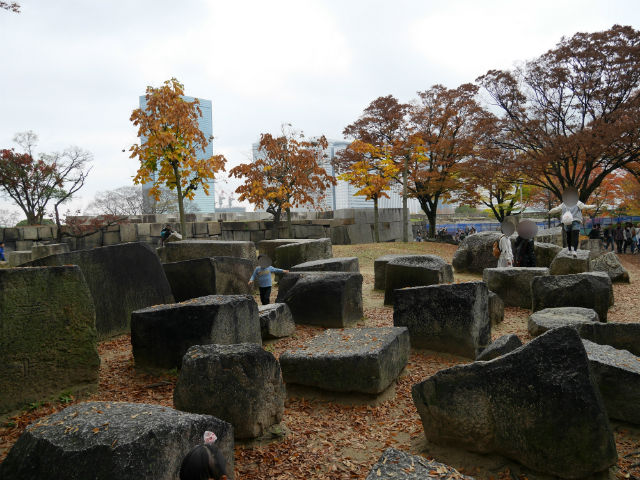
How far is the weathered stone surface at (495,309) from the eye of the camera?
7.41 m

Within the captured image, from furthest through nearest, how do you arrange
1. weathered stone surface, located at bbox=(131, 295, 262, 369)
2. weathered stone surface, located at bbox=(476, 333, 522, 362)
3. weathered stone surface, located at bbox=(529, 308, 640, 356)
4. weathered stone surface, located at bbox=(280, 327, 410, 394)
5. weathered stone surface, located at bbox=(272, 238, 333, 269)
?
weathered stone surface, located at bbox=(272, 238, 333, 269), weathered stone surface, located at bbox=(529, 308, 640, 356), weathered stone surface, located at bbox=(131, 295, 262, 369), weathered stone surface, located at bbox=(476, 333, 522, 362), weathered stone surface, located at bbox=(280, 327, 410, 394)

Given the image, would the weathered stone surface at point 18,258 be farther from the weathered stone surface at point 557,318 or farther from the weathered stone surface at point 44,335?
the weathered stone surface at point 557,318

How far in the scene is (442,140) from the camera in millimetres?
22328

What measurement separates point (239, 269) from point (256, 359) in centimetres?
455

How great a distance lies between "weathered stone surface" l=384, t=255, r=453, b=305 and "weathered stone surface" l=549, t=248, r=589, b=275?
2.88 m

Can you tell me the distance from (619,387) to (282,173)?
58.9ft

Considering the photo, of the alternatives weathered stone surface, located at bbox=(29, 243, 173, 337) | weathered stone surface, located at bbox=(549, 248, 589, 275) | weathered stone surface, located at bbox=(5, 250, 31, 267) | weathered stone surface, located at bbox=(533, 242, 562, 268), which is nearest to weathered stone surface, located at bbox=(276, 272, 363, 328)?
weathered stone surface, located at bbox=(29, 243, 173, 337)

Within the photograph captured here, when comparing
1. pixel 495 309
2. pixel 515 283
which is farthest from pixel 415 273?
pixel 515 283

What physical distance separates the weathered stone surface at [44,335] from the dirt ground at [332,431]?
0.18 meters

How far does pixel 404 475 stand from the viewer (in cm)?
247

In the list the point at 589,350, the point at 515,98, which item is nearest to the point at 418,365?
the point at 589,350

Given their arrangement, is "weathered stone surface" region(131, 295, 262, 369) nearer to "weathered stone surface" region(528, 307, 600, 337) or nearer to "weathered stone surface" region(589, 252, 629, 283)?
"weathered stone surface" region(528, 307, 600, 337)

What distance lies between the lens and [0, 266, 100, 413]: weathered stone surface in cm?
383

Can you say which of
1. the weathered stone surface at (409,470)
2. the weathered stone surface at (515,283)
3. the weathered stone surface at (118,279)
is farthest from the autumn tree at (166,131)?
the weathered stone surface at (409,470)
